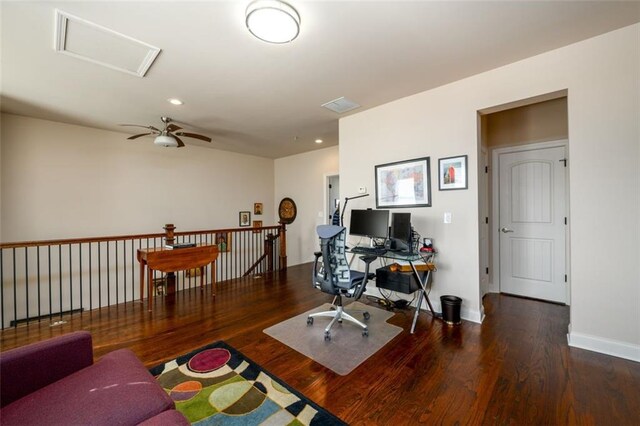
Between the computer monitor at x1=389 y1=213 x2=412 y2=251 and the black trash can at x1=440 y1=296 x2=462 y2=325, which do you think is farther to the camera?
the computer monitor at x1=389 y1=213 x2=412 y2=251

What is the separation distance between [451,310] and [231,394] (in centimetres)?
223

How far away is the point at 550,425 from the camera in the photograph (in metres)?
1.43

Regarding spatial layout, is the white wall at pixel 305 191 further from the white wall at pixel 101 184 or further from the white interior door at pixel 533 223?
→ the white interior door at pixel 533 223

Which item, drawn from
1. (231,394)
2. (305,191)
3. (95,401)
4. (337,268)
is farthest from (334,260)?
(305,191)

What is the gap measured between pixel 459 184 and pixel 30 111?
5.58 m

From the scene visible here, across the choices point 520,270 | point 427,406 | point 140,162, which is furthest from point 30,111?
point 520,270

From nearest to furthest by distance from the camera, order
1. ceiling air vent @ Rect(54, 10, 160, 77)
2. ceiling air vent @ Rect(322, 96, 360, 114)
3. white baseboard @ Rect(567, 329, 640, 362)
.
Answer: ceiling air vent @ Rect(54, 10, 160, 77) < white baseboard @ Rect(567, 329, 640, 362) < ceiling air vent @ Rect(322, 96, 360, 114)

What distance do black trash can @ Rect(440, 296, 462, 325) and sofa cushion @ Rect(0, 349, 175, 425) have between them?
8.51 ft

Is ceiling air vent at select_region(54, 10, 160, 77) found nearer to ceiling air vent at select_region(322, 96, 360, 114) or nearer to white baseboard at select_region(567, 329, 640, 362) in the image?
ceiling air vent at select_region(322, 96, 360, 114)

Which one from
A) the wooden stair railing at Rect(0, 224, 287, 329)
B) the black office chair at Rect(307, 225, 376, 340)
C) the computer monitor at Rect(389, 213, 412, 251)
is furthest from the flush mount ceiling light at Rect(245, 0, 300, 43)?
the wooden stair railing at Rect(0, 224, 287, 329)

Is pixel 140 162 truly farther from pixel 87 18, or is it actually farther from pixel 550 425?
pixel 550 425

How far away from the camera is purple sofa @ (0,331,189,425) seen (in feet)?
3.18

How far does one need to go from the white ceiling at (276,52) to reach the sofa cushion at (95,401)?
2.22 metres

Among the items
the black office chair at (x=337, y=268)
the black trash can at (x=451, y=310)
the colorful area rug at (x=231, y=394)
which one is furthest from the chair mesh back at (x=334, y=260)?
the black trash can at (x=451, y=310)
